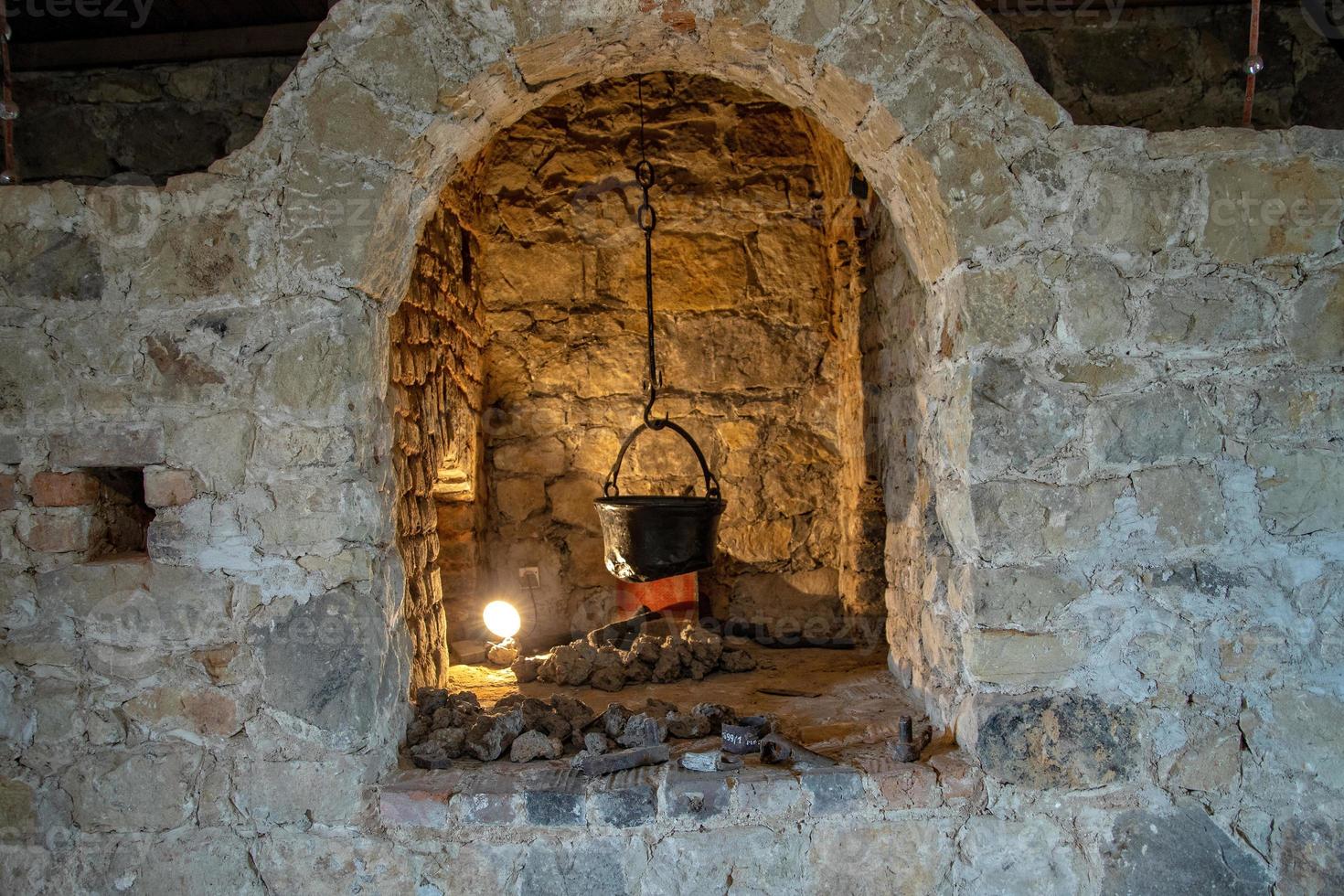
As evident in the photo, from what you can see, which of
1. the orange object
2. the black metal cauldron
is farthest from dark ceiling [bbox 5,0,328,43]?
the orange object

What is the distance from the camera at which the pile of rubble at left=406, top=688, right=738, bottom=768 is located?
7.20ft

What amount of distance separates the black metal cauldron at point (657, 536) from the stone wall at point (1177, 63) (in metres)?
1.57

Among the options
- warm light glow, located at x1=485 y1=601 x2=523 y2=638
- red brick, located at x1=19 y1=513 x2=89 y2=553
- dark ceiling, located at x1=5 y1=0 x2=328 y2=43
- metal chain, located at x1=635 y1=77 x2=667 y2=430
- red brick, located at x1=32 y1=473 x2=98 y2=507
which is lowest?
warm light glow, located at x1=485 y1=601 x2=523 y2=638

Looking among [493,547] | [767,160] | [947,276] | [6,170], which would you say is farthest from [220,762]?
[767,160]

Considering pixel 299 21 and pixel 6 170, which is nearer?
pixel 6 170

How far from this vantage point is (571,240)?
12.1ft

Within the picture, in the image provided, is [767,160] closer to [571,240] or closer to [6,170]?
[571,240]

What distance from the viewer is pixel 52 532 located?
79.8 inches

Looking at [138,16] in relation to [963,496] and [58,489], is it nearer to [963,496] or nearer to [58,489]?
[58,489]

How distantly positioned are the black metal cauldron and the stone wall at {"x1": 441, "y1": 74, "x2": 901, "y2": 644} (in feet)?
2.50

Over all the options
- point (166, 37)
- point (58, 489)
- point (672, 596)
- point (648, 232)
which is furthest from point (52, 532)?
point (672, 596)

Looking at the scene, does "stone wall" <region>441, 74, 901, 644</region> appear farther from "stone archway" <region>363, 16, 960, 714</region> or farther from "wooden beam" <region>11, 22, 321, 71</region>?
"wooden beam" <region>11, 22, 321, 71</region>

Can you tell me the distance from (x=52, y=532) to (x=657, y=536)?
1.57 meters

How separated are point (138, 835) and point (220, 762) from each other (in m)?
0.25
